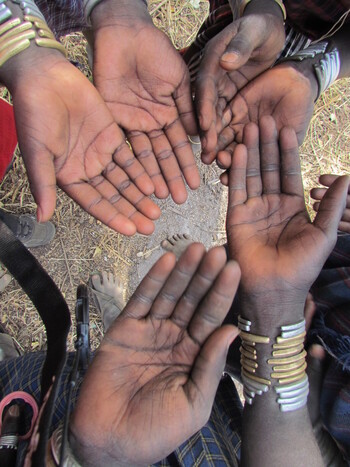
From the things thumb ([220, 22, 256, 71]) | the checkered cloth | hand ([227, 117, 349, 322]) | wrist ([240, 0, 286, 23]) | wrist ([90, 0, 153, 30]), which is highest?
wrist ([90, 0, 153, 30])

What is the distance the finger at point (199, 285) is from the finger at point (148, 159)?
1.68 ft

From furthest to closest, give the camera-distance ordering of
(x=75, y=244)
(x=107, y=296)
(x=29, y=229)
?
(x=75, y=244) < (x=107, y=296) < (x=29, y=229)

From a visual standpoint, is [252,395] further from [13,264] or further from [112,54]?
[112,54]

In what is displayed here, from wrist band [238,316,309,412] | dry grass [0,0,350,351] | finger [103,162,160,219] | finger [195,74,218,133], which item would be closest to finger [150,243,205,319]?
wrist band [238,316,309,412]

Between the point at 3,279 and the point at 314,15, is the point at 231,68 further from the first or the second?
the point at 3,279

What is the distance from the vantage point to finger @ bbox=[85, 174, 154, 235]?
1.41 metres

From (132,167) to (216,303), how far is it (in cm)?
66

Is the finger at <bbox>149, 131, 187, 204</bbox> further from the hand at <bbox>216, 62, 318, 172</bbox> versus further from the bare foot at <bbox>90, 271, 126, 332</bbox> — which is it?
the bare foot at <bbox>90, 271, 126, 332</bbox>

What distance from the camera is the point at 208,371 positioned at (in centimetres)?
99

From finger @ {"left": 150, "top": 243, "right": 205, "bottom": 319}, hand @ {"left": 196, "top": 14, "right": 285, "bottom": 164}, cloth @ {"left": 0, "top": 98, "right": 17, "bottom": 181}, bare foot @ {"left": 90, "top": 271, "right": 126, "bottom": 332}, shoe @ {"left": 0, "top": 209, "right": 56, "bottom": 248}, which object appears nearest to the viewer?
finger @ {"left": 150, "top": 243, "right": 205, "bottom": 319}

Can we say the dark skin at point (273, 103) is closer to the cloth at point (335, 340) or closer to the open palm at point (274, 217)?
the open palm at point (274, 217)

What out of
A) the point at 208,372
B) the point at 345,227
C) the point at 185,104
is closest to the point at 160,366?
the point at 208,372

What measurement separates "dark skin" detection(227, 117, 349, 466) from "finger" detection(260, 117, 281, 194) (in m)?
0.03

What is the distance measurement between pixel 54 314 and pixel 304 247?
81cm
